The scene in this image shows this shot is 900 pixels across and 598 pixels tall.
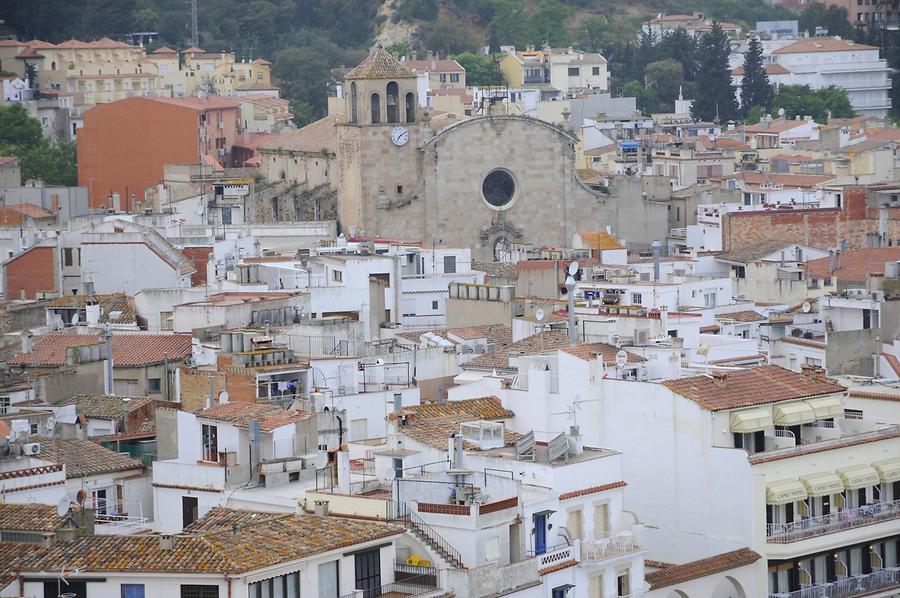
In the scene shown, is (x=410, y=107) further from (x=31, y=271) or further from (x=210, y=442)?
(x=210, y=442)

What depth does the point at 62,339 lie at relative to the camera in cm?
4866

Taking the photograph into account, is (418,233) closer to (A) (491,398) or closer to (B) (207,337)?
A: (B) (207,337)

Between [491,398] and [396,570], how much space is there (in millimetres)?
8557

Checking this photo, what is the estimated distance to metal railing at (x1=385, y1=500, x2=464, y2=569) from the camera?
30953 millimetres

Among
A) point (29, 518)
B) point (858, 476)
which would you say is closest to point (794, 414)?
point (858, 476)

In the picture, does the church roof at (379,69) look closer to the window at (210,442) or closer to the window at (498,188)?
the window at (498,188)

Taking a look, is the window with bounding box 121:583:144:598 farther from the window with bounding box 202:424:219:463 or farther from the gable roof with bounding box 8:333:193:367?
the gable roof with bounding box 8:333:193:367

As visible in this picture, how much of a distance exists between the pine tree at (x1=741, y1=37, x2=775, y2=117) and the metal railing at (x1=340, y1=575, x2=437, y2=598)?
357 ft

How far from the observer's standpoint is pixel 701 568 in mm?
35438

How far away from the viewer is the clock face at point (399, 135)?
8281 centimetres

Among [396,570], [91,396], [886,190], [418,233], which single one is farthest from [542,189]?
[396,570]

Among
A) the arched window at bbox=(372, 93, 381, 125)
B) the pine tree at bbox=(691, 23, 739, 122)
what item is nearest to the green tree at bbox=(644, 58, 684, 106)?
the pine tree at bbox=(691, 23, 739, 122)

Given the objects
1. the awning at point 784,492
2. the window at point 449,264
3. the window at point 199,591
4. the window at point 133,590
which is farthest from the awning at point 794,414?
the window at point 449,264

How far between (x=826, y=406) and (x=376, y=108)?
45.5 meters
